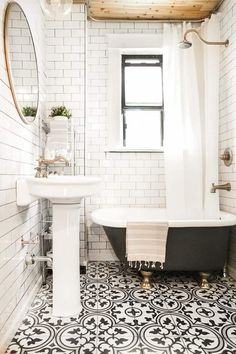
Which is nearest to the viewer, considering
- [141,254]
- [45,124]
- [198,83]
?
[141,254]

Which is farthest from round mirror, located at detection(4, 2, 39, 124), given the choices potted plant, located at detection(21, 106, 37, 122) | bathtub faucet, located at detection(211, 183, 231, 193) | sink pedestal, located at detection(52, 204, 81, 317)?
bathtub faucet, located at detection(211, 183, 231, 193)

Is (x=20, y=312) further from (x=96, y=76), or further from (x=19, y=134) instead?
(x=96, y=76)

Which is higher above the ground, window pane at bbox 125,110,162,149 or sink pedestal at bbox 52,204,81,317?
window pane at bbox 125,110,162,149

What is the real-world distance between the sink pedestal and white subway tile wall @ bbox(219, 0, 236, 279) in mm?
1641

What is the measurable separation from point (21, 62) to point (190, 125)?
183 cm

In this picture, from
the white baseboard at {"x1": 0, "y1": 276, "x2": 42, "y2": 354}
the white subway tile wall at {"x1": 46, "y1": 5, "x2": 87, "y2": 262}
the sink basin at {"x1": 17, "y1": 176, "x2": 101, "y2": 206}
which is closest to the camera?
the white baseboard at {"x1": 0, "y1": 276, "x2": 42, "y2": 354}

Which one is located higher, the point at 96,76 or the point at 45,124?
the point at 96,76

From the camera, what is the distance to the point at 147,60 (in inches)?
133

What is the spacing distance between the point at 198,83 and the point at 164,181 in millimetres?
1172

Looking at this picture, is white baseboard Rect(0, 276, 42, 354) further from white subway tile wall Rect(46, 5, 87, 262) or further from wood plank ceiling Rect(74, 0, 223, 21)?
wood plank ceiling Rect(74, 0, 223, 21)

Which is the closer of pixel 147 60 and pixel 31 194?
pixel 31 194

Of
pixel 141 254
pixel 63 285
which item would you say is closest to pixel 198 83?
pixel 141 254

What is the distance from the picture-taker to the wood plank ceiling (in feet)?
9.55

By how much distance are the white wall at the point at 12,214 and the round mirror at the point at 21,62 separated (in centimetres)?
6
